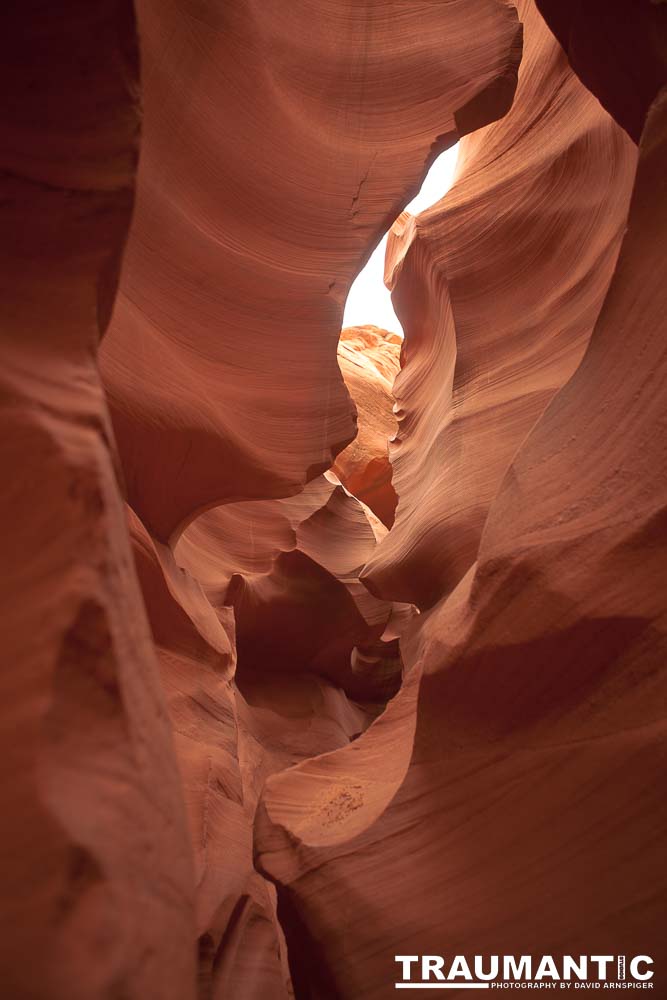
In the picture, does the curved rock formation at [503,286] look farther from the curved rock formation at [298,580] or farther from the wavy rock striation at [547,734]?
the wavy rock striation at [547,734]

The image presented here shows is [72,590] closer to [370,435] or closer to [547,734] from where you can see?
[547,734]

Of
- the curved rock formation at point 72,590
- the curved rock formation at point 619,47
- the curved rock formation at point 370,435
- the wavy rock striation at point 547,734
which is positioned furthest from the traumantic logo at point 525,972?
the curved rock formation at point 370,435

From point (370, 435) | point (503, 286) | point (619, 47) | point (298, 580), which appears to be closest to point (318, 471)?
point (503, 286)

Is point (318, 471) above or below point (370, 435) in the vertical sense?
above

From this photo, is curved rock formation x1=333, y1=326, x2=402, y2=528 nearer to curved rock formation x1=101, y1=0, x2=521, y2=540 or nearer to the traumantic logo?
curved rock formation x1=101, y1=0, x2=521, y2=540

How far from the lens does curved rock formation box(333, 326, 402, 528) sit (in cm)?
968

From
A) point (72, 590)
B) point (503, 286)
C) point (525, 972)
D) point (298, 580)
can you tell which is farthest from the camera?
point (298, 580)

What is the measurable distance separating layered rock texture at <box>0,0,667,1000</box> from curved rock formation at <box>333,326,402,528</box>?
4.14 meters

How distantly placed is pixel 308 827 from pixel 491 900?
66 cm

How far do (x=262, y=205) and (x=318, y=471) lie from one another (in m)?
1.15

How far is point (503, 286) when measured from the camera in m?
4.42

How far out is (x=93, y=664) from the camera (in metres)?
1.07

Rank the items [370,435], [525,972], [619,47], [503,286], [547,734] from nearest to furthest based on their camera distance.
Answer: [525,972] < [547,734] < [619,47] < [503,286] < [370,435]

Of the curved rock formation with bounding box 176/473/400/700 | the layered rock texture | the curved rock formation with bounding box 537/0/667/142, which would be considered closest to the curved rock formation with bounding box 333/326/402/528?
the curved rock formation with bounding box 176/473/400/700
